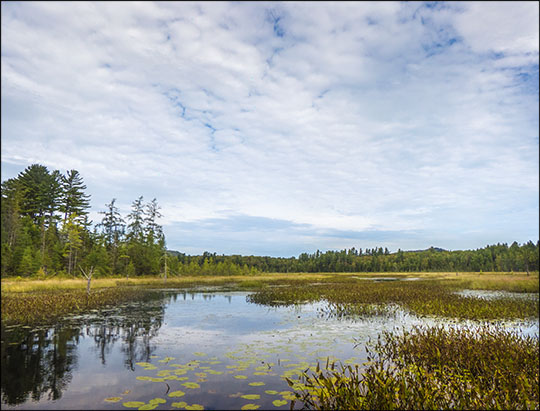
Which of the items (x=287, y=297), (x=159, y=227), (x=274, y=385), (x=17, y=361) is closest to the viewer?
(x=274, y=385)

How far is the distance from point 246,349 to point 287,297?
19.1 meters

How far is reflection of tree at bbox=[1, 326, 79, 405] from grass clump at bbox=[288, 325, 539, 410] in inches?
284

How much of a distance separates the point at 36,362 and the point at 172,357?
465cm

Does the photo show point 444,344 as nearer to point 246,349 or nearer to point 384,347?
point 384,347

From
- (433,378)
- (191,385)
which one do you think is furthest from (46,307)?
(433,378)

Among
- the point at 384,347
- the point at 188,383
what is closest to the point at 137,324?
the point at 188,383

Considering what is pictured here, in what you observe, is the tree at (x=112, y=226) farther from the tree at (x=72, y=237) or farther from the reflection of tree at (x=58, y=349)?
the reflection of tree at (x=58, y=349)

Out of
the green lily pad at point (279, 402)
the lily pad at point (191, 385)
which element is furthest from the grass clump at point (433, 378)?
the lily pad at point (191, 385)

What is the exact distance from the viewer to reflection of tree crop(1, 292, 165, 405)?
9242 mm

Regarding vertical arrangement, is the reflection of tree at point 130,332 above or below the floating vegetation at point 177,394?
below

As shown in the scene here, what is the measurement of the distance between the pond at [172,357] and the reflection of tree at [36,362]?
3 cm

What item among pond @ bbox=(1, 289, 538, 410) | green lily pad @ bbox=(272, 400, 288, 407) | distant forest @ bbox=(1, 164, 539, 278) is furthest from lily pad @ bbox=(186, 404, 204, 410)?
distant forest @ bbox=(1, 164, 539, 278)

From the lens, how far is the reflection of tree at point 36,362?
352 inches

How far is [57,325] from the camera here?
17.7 meters
